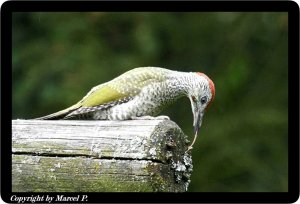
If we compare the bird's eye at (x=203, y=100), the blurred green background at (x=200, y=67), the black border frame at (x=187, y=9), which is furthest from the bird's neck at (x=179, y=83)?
the blurred green background at (x=200, y=67)

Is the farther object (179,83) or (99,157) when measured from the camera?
(179,83)

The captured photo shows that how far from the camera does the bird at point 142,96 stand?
6516 mm

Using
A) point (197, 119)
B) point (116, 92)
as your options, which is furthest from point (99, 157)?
point (197, 119)

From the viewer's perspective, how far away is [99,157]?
5.33 metres

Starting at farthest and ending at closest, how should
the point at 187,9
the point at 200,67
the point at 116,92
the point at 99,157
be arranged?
the point at 200,67 → the point at 116,92 → the point at 187,9 → the point at 99,157

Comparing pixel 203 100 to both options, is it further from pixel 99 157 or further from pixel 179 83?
pixel 99 157

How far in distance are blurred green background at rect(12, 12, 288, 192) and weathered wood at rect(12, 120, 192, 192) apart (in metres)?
5.54

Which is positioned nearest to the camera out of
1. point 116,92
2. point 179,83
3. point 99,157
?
point 99,157

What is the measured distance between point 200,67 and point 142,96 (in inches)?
231

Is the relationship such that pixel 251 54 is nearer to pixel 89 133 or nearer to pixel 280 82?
pixel 280 82

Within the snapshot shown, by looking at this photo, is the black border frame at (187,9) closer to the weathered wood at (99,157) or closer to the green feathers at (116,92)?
the weathered wood at (99,157)

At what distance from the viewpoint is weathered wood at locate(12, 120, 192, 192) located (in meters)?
5.22

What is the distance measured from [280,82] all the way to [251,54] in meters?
0.62

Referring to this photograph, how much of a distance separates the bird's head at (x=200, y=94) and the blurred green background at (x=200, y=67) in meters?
4.40
